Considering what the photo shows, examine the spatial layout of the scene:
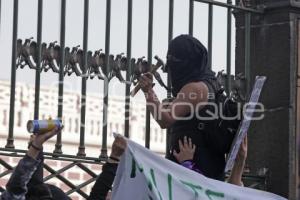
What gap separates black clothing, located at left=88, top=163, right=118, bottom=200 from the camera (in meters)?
4.99

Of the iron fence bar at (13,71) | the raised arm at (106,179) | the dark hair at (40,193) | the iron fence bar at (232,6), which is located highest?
the iron fence bar at (232,6)

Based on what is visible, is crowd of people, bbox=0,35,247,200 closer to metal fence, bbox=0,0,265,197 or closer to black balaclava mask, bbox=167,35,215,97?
black balaclava mask, bbox=167,35,215,97

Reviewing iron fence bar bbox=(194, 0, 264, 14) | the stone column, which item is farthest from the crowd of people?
the stone column

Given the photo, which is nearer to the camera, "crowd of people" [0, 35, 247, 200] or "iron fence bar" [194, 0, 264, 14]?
"crowd of people" [0, 35, 247, 200]

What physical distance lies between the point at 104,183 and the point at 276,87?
3.15m

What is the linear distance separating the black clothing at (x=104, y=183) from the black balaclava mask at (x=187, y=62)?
724 mm

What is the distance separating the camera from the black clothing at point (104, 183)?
4.99 m

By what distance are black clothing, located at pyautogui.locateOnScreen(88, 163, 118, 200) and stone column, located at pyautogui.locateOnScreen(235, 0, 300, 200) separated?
9.61 feet

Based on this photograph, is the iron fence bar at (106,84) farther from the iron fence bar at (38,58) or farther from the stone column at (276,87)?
the stone column at (276,87)

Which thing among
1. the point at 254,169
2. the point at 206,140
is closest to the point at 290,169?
the point at 254,169

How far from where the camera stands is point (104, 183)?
16.4ft

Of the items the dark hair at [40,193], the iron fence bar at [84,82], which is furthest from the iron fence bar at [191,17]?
the dark hair at [40,193]

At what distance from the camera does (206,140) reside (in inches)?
215

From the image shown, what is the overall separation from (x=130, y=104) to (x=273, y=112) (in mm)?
1363
